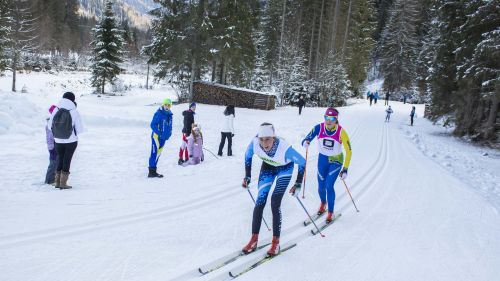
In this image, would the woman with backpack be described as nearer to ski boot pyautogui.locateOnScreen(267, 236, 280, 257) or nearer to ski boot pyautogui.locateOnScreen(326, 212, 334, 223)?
ski boot pyautogui.locateOnScreen(267, 236, 280, 257)

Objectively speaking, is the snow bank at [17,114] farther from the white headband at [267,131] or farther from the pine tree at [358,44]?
the pine tree at [358,44]

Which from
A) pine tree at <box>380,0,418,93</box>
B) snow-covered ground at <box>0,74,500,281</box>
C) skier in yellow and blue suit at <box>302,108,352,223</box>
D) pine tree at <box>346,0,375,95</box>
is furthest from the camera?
pine tree at <box>380,0,418,93</box>

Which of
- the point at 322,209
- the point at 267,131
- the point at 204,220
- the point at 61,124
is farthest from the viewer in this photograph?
the point at 322,209

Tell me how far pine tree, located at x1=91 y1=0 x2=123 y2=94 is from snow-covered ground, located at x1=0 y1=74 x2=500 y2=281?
933 inches

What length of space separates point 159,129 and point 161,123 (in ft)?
0.52

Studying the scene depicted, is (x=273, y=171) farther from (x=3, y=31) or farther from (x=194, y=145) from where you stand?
(x=3, y=31)

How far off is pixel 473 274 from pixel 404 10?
5745 cm

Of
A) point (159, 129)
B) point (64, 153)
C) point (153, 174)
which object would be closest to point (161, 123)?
point (159, 129)

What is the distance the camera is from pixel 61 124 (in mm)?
6781

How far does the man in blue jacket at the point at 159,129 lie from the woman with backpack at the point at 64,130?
179 cm

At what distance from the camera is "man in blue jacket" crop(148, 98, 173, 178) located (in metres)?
8.48

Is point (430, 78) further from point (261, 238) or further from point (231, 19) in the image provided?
point (261, 238)

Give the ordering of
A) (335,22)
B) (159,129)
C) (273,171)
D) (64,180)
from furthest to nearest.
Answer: (335,22)
(159,129)
(64,180)
(273,171)

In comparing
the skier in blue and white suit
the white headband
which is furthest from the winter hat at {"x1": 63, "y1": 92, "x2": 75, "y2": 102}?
the white headband
